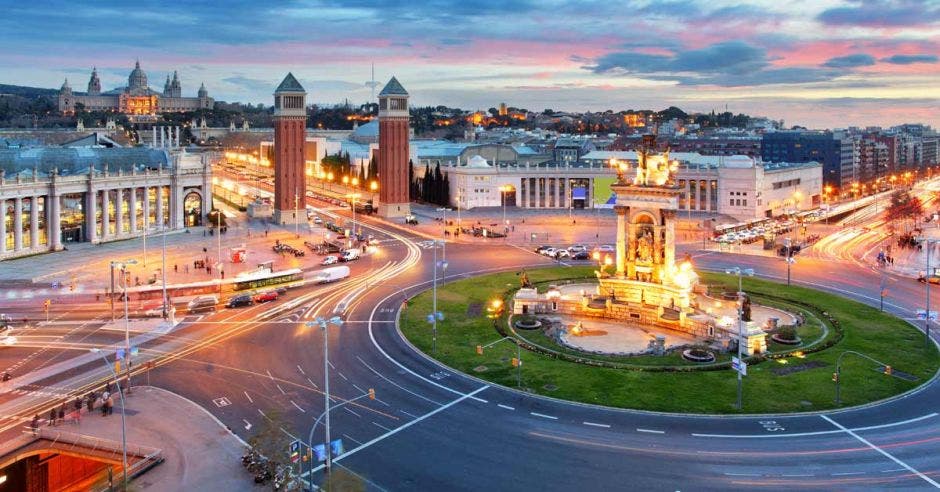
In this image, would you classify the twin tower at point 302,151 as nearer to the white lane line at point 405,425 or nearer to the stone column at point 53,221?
the stone column at point 53,221

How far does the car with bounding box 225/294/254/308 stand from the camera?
84750mm

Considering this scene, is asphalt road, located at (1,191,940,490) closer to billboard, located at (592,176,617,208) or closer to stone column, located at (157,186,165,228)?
stone column, located at (157,186,165,228)

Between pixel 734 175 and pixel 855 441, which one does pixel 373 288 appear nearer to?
pixel 855 441

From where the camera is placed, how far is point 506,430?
48.8 m

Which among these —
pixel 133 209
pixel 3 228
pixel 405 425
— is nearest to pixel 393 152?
pixel 133 209

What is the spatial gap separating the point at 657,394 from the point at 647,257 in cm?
2782

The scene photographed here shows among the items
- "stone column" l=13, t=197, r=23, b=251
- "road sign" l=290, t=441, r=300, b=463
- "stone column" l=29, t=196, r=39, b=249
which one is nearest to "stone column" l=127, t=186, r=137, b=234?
"stone column" l=29, t=196, r=39, b=249

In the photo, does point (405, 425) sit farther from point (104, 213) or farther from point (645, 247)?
point (104, 213)

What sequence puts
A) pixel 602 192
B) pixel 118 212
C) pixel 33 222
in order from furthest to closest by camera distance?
pixel 602 192 → pixel 118 212 → pixel 33 222

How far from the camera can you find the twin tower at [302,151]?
6491 inches

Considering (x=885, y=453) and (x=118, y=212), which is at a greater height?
(x=118, y=212)

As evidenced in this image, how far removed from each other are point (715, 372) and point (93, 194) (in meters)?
109

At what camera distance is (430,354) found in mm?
65438

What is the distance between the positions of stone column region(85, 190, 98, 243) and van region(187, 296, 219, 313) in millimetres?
53664
